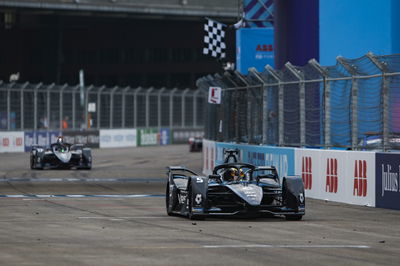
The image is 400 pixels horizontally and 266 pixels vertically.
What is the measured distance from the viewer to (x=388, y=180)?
670 inches

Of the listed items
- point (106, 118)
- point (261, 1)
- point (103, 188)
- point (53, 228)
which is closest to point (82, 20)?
point (106, 118)

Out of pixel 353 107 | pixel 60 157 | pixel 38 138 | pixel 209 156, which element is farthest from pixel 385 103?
pixel 38 138

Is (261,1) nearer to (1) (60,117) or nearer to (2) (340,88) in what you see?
(2) (340,88)

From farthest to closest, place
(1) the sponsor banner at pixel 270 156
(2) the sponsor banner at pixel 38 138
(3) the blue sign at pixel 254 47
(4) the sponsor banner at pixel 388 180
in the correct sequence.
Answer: (2) the sponsor banner at pixel 38 138
(3) the blue sign at pixel 254 47
(1) the sponsor banner at pixel 270 156
(4) the sponsor banner at pixel 388 180

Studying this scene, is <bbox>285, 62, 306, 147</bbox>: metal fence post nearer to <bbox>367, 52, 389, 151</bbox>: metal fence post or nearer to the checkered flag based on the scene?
<bbox>367, 52, 389, 151</bbox>: metal fence post

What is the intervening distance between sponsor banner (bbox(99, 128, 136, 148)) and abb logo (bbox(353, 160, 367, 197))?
37.7 m

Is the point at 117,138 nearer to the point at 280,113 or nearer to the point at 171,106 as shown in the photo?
the point at 171,106

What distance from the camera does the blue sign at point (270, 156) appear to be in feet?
70.5

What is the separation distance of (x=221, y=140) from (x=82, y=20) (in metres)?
47.9

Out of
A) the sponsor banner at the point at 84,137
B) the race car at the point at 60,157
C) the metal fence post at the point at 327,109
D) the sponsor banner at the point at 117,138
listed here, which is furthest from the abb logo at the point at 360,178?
the sponsor banner at the point at 117,138

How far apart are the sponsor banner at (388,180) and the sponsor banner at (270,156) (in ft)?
13.3

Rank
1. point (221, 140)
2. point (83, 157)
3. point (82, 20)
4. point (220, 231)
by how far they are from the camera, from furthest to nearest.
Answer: point (82, 20), point (83, 157), point (221, 140), point (220, 231)

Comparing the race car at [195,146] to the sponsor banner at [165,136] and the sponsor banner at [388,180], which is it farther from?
the sponsor banner at [388,180]

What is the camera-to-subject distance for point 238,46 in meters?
33.5
